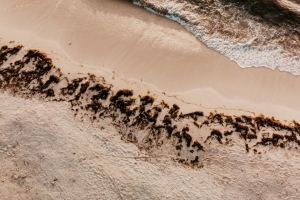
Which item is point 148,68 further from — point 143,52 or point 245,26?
point 245,26

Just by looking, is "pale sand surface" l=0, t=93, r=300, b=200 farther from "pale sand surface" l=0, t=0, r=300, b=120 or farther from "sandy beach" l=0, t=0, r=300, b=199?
"pale sand surface" l=0, t=0, r=300, b=120

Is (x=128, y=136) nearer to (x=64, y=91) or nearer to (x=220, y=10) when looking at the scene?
(x=64, y=91)

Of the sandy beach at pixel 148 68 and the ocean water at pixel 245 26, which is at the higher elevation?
the ocean water at pixel 245 26

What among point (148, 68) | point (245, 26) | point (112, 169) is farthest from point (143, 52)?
point (112, 169)

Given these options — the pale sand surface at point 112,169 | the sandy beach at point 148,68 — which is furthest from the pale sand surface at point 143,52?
the pale sand surface at point 112,169

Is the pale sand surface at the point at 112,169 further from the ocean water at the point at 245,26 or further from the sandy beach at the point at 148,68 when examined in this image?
the ocean water at the point at 245,26

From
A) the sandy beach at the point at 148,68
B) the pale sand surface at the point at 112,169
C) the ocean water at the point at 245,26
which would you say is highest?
the ocean water at the point at 245,26

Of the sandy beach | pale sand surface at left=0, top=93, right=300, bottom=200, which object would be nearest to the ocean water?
the sandy beach
